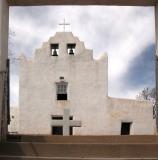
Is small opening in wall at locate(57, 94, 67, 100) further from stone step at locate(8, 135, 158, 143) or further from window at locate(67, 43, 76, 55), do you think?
stone step at locate(8, 135, 158, 143)

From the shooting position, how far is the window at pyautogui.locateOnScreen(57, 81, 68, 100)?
93.5 ft

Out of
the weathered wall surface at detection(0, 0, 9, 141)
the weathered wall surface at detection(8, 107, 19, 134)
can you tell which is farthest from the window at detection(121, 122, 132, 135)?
the weathered wall surface at detection(0, 0, 9, 141)

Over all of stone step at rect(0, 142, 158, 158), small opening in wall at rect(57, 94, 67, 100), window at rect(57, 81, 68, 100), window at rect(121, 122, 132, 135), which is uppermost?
window at rect(57, 81, 68, 100)

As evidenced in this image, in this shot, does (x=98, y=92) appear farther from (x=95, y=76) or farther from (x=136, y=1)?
(x=136, y=1)

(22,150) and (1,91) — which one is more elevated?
(1,91)

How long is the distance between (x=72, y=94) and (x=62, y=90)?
2.10ft

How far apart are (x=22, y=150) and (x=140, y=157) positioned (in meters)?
1.76

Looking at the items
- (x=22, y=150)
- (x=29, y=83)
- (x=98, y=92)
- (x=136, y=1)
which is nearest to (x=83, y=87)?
(x=98, y=92)

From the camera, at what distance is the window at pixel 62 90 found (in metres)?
28.5

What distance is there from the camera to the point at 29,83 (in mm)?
28656

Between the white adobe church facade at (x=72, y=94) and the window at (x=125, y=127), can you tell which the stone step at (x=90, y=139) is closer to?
the white adobe church facade at (x=72, y=94)

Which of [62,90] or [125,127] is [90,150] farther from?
[125,127]

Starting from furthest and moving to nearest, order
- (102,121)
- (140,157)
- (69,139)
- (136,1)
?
(102,121), (136,1), (69,139), (140,157)

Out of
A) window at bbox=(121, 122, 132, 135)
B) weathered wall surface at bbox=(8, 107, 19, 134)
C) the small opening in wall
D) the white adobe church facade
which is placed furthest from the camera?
weathered wall surface at bbox=(8, 107, 19, 134)
